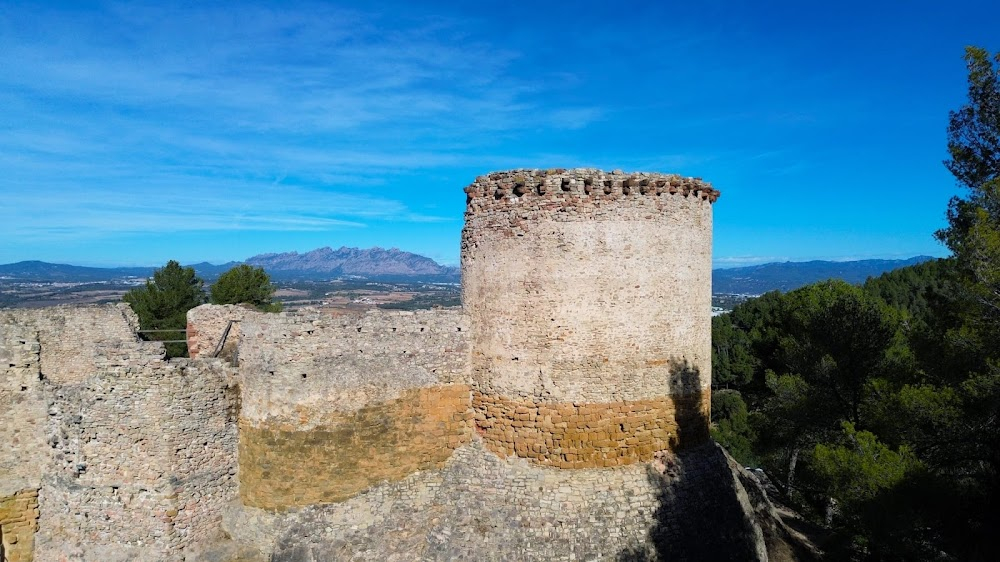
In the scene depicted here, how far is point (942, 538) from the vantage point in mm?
9047

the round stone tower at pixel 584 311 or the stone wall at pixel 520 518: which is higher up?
the round stone tower at pixel 584 311

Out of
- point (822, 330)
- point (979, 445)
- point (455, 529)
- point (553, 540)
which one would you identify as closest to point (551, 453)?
point (553, 540)

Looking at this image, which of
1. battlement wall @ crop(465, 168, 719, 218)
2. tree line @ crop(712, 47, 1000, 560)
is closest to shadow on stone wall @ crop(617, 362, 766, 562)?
tree line @ crop(712, 47, 1000, 560)

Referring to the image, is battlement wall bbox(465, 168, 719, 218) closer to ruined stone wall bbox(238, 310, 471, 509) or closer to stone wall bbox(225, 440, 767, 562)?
ruined stone wall bbox(238, 310, 471, 509)

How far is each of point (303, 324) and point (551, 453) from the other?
473cm

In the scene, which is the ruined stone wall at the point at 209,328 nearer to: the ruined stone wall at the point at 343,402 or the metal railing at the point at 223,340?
the metal railing at the point at 223,340

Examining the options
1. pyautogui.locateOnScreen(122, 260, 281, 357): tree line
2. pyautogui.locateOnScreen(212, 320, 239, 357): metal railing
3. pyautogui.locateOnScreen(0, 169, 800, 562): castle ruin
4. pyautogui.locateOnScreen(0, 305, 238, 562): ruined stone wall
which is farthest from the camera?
pyautogui.locateOnScreen(122, 260, 281, 357): tree line

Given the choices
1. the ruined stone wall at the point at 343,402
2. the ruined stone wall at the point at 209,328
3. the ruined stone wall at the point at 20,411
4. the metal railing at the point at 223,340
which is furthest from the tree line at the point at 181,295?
the ruined stone wall at the point at 343,402

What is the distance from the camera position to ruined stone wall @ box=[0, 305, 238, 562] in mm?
9641

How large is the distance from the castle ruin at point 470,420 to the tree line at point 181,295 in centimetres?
1575

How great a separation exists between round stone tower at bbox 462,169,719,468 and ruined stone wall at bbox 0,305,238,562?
5.14m

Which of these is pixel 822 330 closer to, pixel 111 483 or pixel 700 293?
pixel 700 293

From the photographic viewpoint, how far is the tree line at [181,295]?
83.1 feet

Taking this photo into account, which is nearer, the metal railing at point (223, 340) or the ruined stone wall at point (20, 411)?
the ruined stone wall at point (20, 411)
